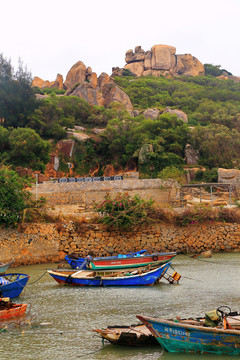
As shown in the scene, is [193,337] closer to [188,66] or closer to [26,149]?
[26,149]

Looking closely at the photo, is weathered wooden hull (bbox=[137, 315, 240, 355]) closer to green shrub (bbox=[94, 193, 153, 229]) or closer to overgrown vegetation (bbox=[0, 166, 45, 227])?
overgrown vegetation (bbox=[0, 166, 45, 227])

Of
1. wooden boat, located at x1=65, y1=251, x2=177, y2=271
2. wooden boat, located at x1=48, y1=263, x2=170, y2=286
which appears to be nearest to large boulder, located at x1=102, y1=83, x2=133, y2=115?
wooden boat, located at x1=65, y1=251, x2=177, y2=271

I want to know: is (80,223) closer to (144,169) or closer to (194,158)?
(144,169)

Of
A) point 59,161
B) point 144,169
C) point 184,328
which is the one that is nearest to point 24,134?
point 59,161

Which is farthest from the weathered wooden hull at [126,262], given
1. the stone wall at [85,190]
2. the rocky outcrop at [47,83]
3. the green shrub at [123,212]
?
the rocky outcrop at [47,83]

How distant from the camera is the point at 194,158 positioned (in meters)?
43.5

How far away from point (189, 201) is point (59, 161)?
16382 millimetres

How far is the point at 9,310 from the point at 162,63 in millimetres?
97882

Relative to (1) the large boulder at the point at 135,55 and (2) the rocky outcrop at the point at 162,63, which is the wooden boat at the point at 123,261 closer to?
(2) the rocky outcrop at the point at 162,63

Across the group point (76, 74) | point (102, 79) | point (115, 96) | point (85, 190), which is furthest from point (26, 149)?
point (76, 74)

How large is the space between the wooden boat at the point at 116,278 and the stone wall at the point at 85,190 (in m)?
11.4

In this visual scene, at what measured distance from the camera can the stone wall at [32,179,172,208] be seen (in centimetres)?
2803

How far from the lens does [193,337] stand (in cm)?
817

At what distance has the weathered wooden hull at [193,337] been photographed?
799 cm
